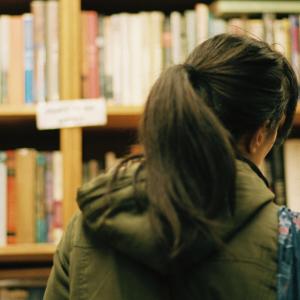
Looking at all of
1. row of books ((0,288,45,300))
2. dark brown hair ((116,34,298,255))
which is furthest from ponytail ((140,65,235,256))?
row of books ((0,288,45,300))

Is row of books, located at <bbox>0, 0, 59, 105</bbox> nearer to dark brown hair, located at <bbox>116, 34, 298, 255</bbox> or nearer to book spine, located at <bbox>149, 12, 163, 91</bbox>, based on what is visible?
book spine, located at <bbox>149, 12, 163, 91</bbox>

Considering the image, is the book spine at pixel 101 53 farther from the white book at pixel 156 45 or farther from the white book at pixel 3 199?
the white book at pixel 3 199

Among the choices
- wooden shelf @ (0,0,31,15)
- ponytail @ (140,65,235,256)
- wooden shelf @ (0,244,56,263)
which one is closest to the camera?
ponytail @ (140,65,235,256)

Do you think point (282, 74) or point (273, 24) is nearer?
point (282, 74)

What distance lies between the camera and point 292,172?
1675 mm

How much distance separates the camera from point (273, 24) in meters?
1.70

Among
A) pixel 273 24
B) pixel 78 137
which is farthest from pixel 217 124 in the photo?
pixel 273 24

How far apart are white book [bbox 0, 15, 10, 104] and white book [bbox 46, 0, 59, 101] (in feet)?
0.37

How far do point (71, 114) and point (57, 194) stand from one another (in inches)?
8.6

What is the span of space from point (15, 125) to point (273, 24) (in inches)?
31.6

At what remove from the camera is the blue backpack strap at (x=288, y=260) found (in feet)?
2.86

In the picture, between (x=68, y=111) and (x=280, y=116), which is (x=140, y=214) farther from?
(x=68, y=111)

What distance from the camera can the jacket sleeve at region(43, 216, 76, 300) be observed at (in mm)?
996

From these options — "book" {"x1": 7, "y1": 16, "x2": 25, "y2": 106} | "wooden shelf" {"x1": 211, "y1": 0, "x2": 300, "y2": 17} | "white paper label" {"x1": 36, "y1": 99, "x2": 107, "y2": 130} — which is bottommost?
"white paper label" {"x1": 36, "y1": 99, "x2": 107, "y2": 130}
